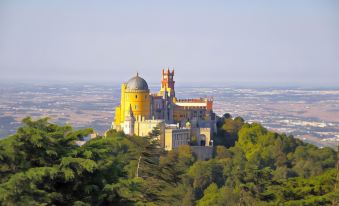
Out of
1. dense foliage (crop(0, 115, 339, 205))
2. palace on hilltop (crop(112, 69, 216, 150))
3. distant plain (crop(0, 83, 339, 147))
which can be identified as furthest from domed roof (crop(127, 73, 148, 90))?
dense foliage (crop(0, 115, 339, 205))

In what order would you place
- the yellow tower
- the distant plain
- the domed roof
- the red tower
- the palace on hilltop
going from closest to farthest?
the palace on hilltop → the yellow tower → the domed roof → the red tower → the distant plain

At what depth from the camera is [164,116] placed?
212ft

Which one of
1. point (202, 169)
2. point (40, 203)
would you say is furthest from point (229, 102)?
point (40, 203)

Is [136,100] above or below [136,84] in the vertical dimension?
below

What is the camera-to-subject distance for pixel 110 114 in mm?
103250

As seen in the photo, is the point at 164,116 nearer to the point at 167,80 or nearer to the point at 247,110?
the point at 167,80

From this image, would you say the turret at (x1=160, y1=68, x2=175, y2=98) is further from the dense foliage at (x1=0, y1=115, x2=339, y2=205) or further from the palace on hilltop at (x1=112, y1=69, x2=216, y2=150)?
the dense foliage at (x1=0, y1=115, x2=339, y2=205)

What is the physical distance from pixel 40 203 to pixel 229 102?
143 m

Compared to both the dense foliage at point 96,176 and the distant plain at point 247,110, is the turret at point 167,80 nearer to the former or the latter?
the distant plain at point 247,110

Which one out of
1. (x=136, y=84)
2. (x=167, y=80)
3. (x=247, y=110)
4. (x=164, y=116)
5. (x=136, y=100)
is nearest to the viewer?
(x=136, y=100)

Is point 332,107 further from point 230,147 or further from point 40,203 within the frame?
point 40,203

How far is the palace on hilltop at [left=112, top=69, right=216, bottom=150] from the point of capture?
57.4m

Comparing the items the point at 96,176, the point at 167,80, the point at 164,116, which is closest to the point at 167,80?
the point at 167,80

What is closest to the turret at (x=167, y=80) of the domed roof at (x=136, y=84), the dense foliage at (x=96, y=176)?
the domed roof at (x=136, y=84)
